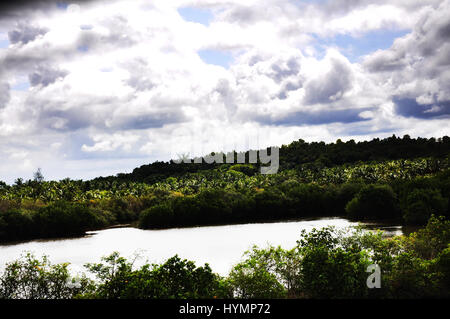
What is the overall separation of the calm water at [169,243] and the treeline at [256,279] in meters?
17.1

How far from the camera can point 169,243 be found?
53.1 metres

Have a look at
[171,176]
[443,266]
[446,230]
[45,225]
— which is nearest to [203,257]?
[446,230]

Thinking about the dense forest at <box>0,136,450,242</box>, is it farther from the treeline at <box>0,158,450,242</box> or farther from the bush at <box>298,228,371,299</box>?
the bush at <box>298,228,371,299</box>

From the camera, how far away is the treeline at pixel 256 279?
15276mm

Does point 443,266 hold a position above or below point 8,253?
above

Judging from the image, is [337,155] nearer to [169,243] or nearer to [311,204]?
[311,204]

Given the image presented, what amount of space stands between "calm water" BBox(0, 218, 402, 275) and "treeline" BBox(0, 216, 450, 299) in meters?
17.1

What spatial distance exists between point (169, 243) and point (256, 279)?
1507 inches

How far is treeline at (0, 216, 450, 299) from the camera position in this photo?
15.3 metres

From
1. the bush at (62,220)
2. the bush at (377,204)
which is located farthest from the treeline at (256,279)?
the bush at (377,204)

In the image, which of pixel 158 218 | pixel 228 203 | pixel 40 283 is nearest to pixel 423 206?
pixel 228 203
